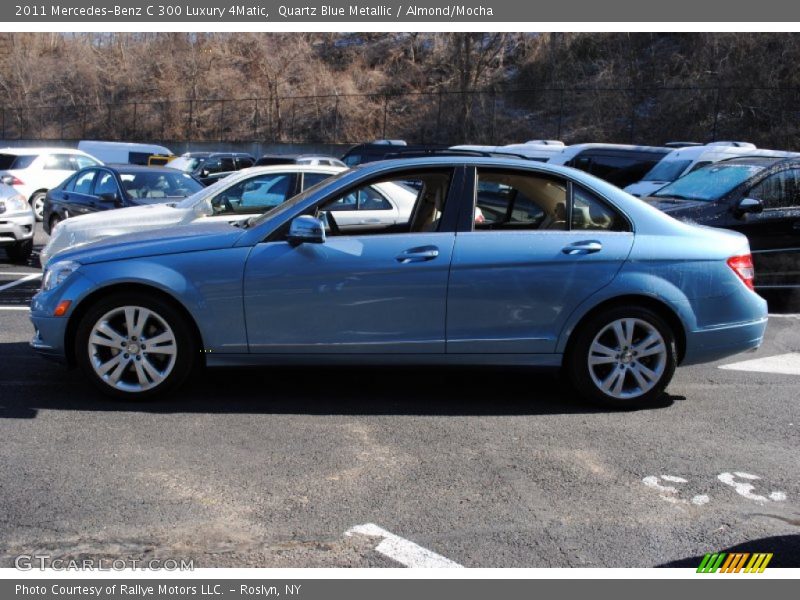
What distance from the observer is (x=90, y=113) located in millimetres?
51938

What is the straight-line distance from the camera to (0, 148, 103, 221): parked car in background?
20.0 meters

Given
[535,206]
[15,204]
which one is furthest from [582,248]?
[15,204]

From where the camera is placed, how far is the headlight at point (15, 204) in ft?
41.4

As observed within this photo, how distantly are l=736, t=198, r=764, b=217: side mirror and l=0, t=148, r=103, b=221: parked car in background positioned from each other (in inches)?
598

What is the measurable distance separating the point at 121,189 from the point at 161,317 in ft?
22.8

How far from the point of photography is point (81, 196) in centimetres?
1286

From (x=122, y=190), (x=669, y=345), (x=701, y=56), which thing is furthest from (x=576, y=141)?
(x=669, y=345)

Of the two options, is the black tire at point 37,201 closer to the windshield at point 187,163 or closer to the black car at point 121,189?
the windshield at point 187,163

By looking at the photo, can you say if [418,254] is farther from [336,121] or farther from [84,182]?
[336,121]

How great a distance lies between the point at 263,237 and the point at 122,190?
6982mm

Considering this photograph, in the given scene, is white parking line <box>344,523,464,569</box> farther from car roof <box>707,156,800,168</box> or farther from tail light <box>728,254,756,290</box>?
car roof <box>707,156,800,168</box>

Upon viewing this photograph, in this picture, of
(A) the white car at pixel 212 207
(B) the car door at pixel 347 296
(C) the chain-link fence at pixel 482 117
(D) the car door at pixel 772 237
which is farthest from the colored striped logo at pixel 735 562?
(C) the chain-link fence at pixel 482 117

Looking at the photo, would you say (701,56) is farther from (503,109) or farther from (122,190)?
(122,190)

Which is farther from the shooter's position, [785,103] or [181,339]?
[785,103]
